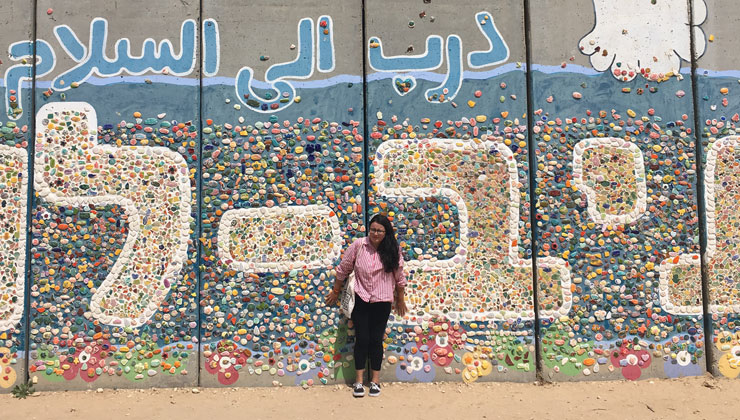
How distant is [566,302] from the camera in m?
4.40

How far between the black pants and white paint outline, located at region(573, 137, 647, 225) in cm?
176

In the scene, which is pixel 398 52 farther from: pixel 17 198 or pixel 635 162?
pixel 17 198

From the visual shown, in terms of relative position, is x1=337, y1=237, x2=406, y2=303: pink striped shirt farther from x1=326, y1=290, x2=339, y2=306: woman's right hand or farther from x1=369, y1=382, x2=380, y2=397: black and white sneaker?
x1=369, y1=382, x2=380, y2=397: black and white sneaker

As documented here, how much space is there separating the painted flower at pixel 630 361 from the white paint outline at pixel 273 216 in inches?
90.4

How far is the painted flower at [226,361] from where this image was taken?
169 inches

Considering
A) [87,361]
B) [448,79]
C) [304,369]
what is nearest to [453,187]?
[448,79]

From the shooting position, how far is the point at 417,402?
4098 millimetres

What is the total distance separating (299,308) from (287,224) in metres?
0.64

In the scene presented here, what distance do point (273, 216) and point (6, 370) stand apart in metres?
2.30

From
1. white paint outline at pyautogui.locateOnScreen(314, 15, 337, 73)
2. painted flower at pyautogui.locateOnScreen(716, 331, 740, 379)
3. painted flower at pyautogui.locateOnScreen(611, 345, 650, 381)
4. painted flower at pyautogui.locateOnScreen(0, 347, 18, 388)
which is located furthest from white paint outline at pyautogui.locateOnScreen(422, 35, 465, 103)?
painted flower at pyautogui.locateOnScreen(0, 347, 18, 388)

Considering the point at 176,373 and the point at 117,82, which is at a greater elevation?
the point at 117,82

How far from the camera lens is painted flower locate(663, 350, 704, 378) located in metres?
4.44

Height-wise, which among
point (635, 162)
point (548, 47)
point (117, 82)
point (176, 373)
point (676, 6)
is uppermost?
point (676, 6)

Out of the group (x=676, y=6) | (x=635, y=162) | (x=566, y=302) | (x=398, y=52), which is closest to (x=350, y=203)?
(x=398, y=52)
